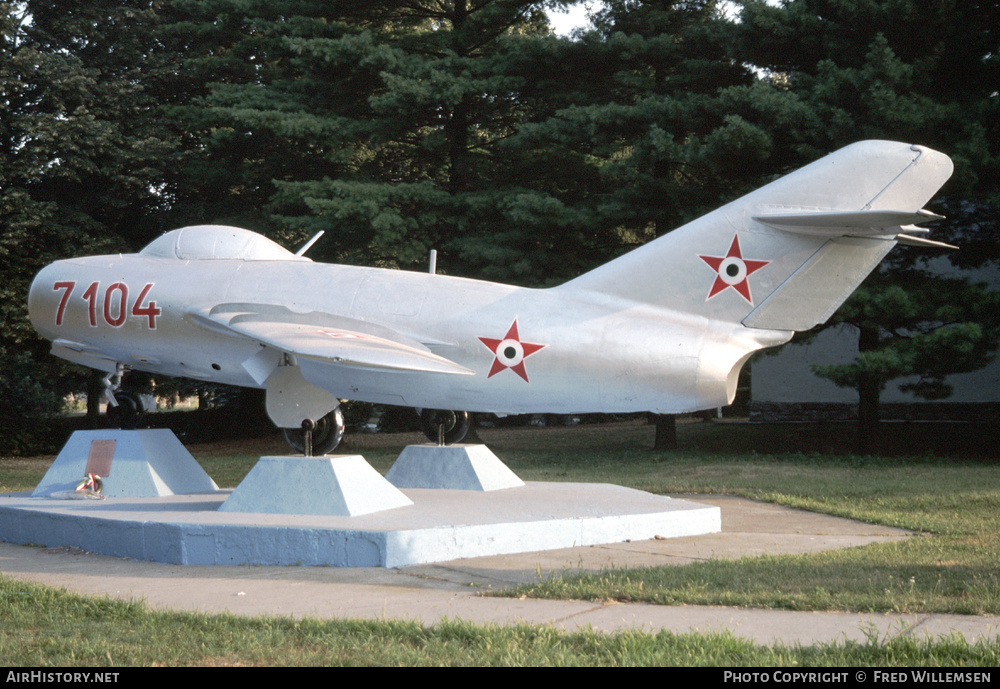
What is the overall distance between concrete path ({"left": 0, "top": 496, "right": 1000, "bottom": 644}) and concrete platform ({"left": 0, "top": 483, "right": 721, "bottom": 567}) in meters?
0.15

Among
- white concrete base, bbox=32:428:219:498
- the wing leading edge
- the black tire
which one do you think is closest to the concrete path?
white concrete base, bbox=32:428:219:498

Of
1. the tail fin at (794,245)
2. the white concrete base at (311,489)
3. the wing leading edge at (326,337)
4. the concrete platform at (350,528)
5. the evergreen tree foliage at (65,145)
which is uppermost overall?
the evergreen tree foliage at (65,145)

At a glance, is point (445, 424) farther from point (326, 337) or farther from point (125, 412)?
point (125, 412)

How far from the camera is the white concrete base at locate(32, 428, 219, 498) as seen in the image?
10203 millimetres

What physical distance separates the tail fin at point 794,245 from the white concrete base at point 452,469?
103 inches

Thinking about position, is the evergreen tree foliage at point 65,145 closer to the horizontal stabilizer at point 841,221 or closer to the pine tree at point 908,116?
the pine tree at point 908,116

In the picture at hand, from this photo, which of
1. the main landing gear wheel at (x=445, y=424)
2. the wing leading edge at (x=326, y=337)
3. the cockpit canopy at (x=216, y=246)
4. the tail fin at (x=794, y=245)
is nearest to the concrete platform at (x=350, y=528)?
the wing leading edge at (x=326, y=337)

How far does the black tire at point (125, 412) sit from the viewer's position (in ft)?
36.6

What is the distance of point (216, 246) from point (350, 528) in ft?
15.9

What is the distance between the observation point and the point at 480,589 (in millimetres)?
6508

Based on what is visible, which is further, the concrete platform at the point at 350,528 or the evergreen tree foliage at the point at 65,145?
the evergreen tree foliage at the point at 65,145

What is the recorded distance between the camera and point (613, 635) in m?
4.92

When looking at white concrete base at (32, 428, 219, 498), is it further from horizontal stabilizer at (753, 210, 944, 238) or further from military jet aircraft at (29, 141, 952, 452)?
horizontal stabilizer at (753, 210, 944, 238)

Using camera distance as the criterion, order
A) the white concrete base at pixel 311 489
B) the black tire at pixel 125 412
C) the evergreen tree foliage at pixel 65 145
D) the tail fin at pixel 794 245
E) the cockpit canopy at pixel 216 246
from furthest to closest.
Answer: the evergreen tree foliage at pixel 65 145 → the black tire at pixel 125 412 → the cockpit canopy at pixel 216 246 → the tail fin at pixel 794 245 → the white concrete base at pixel 311 489
